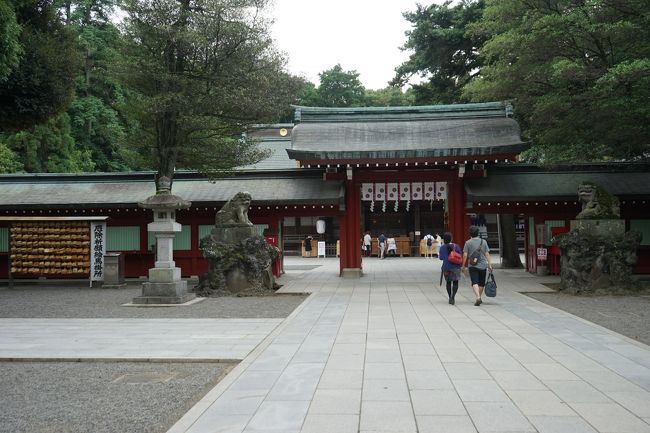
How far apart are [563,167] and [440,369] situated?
1669 centimetres

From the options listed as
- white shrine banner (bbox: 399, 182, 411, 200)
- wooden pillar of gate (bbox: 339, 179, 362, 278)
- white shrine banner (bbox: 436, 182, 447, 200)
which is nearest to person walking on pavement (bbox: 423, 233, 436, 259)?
white shrine banner (bbox: 436, 182, 447, 200)

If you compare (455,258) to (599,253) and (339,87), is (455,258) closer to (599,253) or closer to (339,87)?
(599,253)

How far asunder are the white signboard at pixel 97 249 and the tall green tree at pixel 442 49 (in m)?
16.7

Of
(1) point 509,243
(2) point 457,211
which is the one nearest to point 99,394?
(2) point 457,211

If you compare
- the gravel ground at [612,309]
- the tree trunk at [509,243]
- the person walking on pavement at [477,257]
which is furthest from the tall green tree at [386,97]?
the person walking on pavement at [477,257]

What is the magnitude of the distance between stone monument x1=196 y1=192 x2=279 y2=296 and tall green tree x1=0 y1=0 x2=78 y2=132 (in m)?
5.96

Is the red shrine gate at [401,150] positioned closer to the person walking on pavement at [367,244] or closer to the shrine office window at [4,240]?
the shrine office window at [4,240]

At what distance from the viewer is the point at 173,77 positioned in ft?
49.2

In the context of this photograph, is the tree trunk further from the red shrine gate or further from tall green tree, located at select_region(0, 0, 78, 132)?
tall green tree, located at select_region(0, 0, 78, 132)

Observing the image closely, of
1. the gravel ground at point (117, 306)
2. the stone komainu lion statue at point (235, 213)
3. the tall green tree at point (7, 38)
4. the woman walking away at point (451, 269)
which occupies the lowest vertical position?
the gravel ground at point (117, 306)

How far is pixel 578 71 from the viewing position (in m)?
13.4

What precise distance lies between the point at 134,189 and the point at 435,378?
58.1 ft

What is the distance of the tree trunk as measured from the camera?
22.7m

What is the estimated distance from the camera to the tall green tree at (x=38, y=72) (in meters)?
8.89
